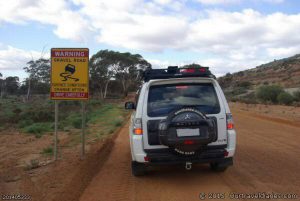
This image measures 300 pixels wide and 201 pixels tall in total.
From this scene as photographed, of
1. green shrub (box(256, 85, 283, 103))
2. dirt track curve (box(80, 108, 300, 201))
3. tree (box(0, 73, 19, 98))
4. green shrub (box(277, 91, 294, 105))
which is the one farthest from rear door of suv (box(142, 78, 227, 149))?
tree (box(0, 73, 19, 98))

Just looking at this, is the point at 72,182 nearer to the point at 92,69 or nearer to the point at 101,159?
the point at 101,159

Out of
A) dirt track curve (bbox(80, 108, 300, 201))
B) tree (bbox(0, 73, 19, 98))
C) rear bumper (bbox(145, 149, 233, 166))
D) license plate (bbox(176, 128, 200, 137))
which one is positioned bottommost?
dirt track curve (bbox(80, 108, 300, 201))

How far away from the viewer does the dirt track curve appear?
7.41 metres

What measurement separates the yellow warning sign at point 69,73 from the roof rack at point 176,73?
3.49m

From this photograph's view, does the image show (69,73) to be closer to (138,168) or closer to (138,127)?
(138,168)

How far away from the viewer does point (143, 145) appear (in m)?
7.85

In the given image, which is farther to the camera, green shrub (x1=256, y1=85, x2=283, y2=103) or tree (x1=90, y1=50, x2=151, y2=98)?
tree (x1=90, y1=50, x2=151, y2=98)

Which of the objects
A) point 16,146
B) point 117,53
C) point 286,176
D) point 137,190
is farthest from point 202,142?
point 117,53

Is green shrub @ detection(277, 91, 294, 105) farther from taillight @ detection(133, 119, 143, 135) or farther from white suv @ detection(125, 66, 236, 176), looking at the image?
taillight @ detection(133, 119, 143, 135)

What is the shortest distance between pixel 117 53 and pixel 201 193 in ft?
223

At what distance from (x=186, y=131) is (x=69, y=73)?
5.03 m

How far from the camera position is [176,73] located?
8289mm

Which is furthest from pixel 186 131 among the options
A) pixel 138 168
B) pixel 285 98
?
pixel 285 98

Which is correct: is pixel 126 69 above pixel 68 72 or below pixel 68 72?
above
